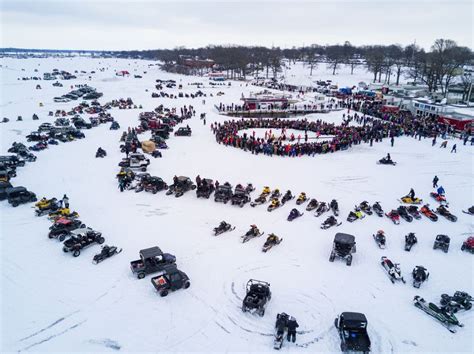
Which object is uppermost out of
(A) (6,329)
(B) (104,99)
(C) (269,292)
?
(B) (104,99)

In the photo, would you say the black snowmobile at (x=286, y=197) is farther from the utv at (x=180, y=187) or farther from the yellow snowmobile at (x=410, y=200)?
the yellow snowmobile at (x=410, y=200)

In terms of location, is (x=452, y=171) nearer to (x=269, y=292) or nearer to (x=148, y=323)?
(x=269, y=292)

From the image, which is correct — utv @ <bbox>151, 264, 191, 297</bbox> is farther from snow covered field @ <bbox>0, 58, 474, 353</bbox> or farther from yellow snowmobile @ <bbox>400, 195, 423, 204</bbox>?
yellow snowmobile @ <bbox>400, 195, 423, 204</bbox>

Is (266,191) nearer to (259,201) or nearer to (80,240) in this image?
(259,201)

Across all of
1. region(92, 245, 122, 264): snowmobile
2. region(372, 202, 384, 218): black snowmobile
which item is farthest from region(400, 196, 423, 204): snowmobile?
region(92, 245, 122, 264): snowmobile

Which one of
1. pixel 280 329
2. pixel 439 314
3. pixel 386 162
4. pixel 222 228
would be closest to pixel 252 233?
pixel 222 228

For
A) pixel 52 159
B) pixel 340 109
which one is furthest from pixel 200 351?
pixel 340 109
